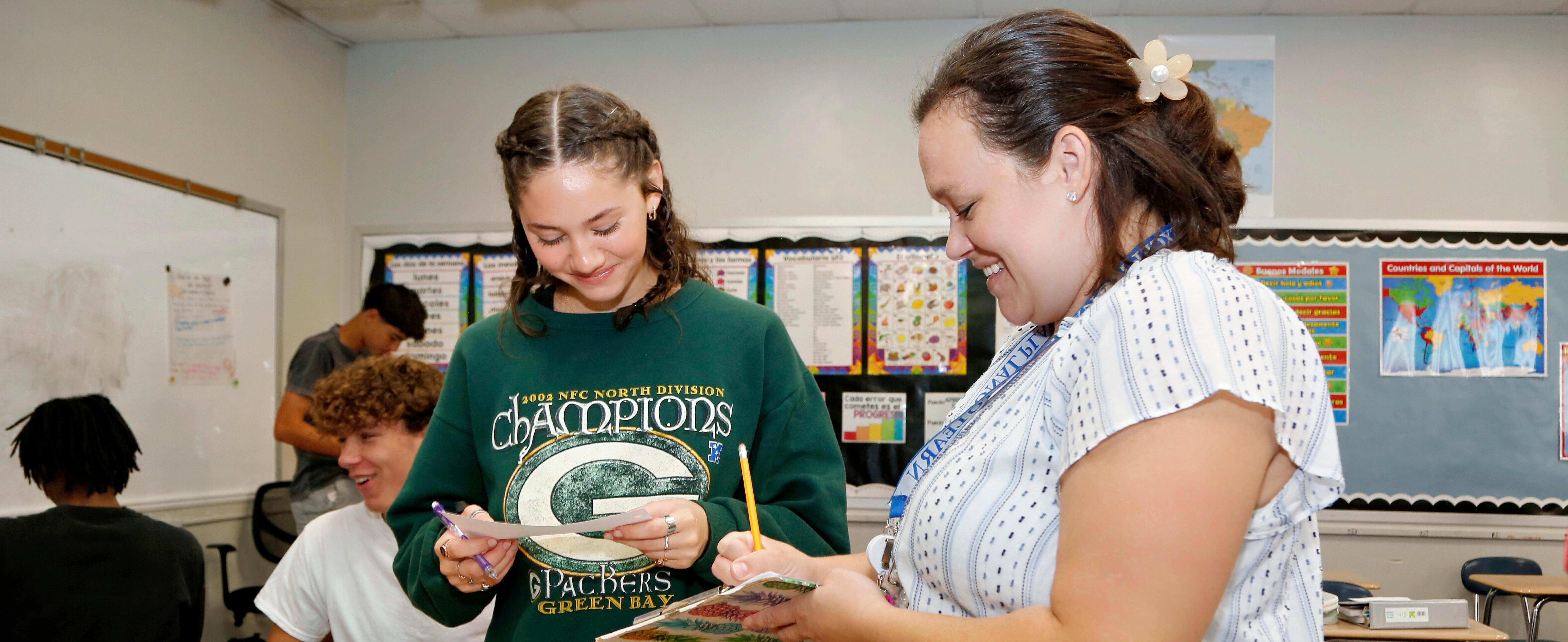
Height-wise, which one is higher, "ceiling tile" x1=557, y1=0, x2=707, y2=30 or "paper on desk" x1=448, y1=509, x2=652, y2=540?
"ceiling tile" x1=557, y1=0, x2=707, y2=30

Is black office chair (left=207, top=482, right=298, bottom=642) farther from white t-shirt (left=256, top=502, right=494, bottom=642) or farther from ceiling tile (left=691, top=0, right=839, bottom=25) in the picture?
ceiling tile (left=691, top=0, right=839, bottom=25)

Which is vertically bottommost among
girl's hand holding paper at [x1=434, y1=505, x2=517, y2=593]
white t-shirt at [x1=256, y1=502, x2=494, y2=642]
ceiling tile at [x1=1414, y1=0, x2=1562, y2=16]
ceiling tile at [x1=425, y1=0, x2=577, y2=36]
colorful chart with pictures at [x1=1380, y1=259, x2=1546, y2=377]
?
white t-shirt at [x1=256, y1=502, x2=494, y2=642]

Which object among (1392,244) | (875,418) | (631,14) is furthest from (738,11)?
(1392,244)

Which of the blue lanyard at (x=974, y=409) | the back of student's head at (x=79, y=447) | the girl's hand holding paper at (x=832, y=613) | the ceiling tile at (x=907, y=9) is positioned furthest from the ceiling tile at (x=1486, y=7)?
the back of student's head at (x=79, y=447)

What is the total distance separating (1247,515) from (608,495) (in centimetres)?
83

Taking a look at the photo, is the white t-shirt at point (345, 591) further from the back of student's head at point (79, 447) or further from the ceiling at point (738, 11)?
the ceiling at point (738, 11)

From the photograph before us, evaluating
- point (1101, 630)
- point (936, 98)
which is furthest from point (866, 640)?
point (936, 98)

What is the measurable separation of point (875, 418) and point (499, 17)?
7.80ft

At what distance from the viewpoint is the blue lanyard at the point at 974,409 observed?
0.91 meters

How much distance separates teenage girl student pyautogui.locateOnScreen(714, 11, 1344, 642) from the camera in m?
0.64

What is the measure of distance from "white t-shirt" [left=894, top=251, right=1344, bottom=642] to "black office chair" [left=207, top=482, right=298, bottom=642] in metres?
3.37

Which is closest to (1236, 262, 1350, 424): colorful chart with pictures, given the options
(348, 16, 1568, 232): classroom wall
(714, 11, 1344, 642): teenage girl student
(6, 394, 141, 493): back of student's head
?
(348, 16, 1568, 232): classroom wall

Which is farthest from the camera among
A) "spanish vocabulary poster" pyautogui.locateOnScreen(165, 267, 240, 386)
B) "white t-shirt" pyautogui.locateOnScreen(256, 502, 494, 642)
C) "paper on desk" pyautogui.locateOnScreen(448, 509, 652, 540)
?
"spanish vocabulary poster" pyautogui.locateOnScreen(165, 267, 240, 386)

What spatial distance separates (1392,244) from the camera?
3.92 m
